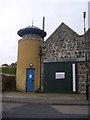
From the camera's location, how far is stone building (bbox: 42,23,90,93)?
1421 centimetres

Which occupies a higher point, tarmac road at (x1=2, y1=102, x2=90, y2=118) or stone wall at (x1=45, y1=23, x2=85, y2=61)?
stone wall at (x1=45, y1=23, x2=85, y2=61)

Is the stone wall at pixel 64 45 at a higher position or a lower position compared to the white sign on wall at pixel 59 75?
higher

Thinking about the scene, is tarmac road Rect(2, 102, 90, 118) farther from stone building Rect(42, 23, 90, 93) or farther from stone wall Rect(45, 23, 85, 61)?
stone wall Rect(45, 23, 85, 61)

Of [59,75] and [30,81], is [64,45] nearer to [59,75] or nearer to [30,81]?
[59,75]

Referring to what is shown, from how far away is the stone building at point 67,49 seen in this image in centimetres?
1421

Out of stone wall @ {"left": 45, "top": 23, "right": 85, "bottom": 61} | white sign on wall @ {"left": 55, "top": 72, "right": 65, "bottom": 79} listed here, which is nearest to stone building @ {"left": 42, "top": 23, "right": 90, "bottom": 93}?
stone wall @ {"left": 45, "top": 23, "right": 85, "bottom": 61}

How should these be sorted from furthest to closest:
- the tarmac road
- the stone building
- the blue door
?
the blue door → the stone building → the tarmac road

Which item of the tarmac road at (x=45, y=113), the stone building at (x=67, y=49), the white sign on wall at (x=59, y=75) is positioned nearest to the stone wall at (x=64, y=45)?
the stone building at (x=67, y=49)

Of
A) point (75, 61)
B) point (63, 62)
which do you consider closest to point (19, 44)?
point (63, 62)

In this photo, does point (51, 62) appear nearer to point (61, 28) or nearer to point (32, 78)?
point (32, 78)

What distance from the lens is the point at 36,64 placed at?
1582 centimetres

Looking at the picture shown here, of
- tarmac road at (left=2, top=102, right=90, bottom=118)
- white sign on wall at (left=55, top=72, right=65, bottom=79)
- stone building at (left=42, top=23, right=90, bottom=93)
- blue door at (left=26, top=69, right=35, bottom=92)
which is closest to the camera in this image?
tarmac road at (left=2, top=102, right=90, bottom=118)

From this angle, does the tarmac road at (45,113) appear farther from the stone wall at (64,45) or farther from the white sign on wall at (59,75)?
the stone wall at (64,45)

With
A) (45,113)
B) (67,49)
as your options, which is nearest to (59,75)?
(67,49)
